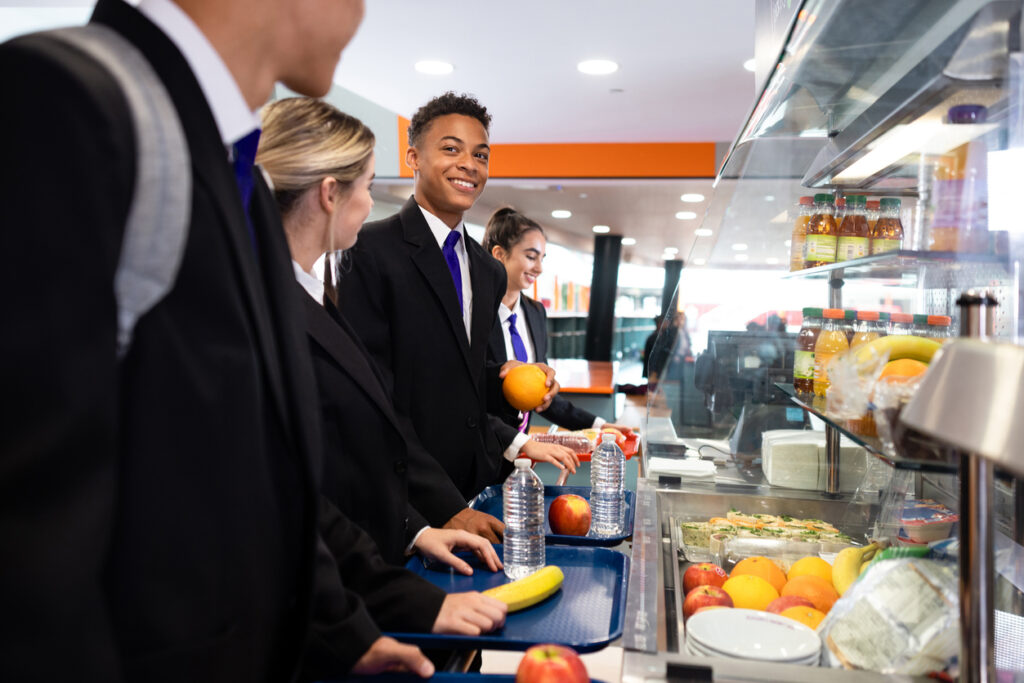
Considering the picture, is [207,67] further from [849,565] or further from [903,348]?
[849,565]

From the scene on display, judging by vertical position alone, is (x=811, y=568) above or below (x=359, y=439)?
below

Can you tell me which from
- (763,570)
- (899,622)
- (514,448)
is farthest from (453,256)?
(899,622)

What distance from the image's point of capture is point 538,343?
4430mm

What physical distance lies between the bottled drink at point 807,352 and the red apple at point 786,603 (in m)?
0.64

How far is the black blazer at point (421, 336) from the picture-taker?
2168 mm

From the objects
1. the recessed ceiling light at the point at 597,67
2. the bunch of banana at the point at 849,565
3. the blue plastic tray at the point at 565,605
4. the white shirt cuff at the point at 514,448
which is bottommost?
the blue plastic tray at the point at 565,605

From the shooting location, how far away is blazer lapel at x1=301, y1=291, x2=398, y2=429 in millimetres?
1525

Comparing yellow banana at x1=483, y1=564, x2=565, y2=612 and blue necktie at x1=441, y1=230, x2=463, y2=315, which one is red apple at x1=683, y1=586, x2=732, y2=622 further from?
blue necktie at x1=441, y1=230, x2=463, y2=315

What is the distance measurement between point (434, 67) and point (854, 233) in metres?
4.11

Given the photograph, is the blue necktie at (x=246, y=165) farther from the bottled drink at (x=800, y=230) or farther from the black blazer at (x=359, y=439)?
the bottled drink at (x=800, y=230)

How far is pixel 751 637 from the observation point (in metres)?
1.20

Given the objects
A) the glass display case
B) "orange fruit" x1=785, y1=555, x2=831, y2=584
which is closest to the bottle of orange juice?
the glass display case

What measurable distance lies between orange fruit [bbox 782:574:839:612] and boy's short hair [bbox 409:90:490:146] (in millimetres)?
1687

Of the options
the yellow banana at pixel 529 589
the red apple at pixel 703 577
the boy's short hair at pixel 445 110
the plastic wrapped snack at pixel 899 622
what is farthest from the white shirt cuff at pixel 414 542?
the boy's short hair at pixel 445 110
